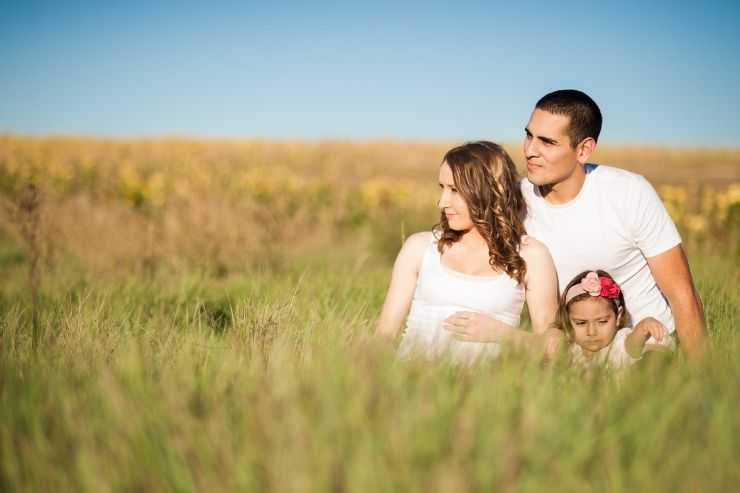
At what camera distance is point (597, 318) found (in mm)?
3332

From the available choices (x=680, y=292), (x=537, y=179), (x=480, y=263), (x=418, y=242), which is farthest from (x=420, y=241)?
(x=680, y=292)

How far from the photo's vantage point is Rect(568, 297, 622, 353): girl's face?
330 centimetres

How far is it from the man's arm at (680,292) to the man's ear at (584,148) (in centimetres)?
65

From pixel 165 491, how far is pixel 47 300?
9.65 feet

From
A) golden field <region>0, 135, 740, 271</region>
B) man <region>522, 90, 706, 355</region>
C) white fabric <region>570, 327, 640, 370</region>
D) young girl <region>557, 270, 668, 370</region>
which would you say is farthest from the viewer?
golden field <region>0, 135, 740, 271</region>

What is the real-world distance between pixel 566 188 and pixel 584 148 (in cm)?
23

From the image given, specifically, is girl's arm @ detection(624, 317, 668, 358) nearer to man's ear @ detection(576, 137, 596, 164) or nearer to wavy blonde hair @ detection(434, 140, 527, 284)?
wavy blonde hair @ detection(434, 140, 527, 284)

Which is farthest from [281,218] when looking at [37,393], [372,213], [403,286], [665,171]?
[665,171]

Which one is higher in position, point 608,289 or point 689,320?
point 608,289

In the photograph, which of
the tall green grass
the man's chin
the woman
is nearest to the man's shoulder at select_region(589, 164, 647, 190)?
the man's chin

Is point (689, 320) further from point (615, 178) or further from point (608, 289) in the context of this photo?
point (615, 178)

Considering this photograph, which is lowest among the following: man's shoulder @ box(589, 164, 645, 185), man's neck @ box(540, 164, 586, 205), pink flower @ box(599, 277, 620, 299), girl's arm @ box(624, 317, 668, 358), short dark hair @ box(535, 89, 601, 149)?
girl's arm @ box(624, 317, 668, 358)

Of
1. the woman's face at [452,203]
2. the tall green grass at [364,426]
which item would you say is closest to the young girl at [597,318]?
the woman's face at [452,203]

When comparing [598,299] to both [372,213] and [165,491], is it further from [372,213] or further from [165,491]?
[372,213]
